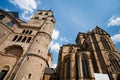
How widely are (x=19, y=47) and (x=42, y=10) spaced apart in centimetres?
1852

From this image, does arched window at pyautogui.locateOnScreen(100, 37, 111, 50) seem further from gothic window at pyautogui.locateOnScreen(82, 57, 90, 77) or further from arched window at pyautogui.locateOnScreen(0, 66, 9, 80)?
arched window at pyautogui.locateOnScreen(0, 66, 9, 80)

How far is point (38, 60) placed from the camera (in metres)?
21.5

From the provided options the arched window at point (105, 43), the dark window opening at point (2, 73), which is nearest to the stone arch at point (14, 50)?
the dark window opening at point (2, 73)

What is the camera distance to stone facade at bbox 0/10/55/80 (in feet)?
65.0

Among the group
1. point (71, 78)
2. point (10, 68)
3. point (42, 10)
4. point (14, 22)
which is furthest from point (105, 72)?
point (42, 10)

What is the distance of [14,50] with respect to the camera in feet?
81.2

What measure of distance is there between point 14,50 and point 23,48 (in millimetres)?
2325

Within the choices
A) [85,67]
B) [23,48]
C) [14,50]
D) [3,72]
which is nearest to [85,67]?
[85,67]

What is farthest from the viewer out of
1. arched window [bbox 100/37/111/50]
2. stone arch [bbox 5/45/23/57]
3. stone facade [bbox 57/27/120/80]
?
arched window [bbox 100/37/111/50]

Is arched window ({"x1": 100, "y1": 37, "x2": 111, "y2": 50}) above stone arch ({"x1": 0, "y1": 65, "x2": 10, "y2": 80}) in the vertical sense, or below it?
above

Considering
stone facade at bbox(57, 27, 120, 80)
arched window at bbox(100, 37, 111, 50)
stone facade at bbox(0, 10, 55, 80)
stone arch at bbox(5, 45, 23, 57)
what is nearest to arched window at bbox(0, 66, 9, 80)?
stone facade at bbox(0, 10, 55, 80)

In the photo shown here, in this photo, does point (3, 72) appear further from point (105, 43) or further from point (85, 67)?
point (105, 43)

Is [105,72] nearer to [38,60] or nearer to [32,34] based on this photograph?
[38,60]

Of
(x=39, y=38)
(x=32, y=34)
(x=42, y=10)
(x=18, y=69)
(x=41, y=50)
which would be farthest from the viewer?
(x=42, y=10)
